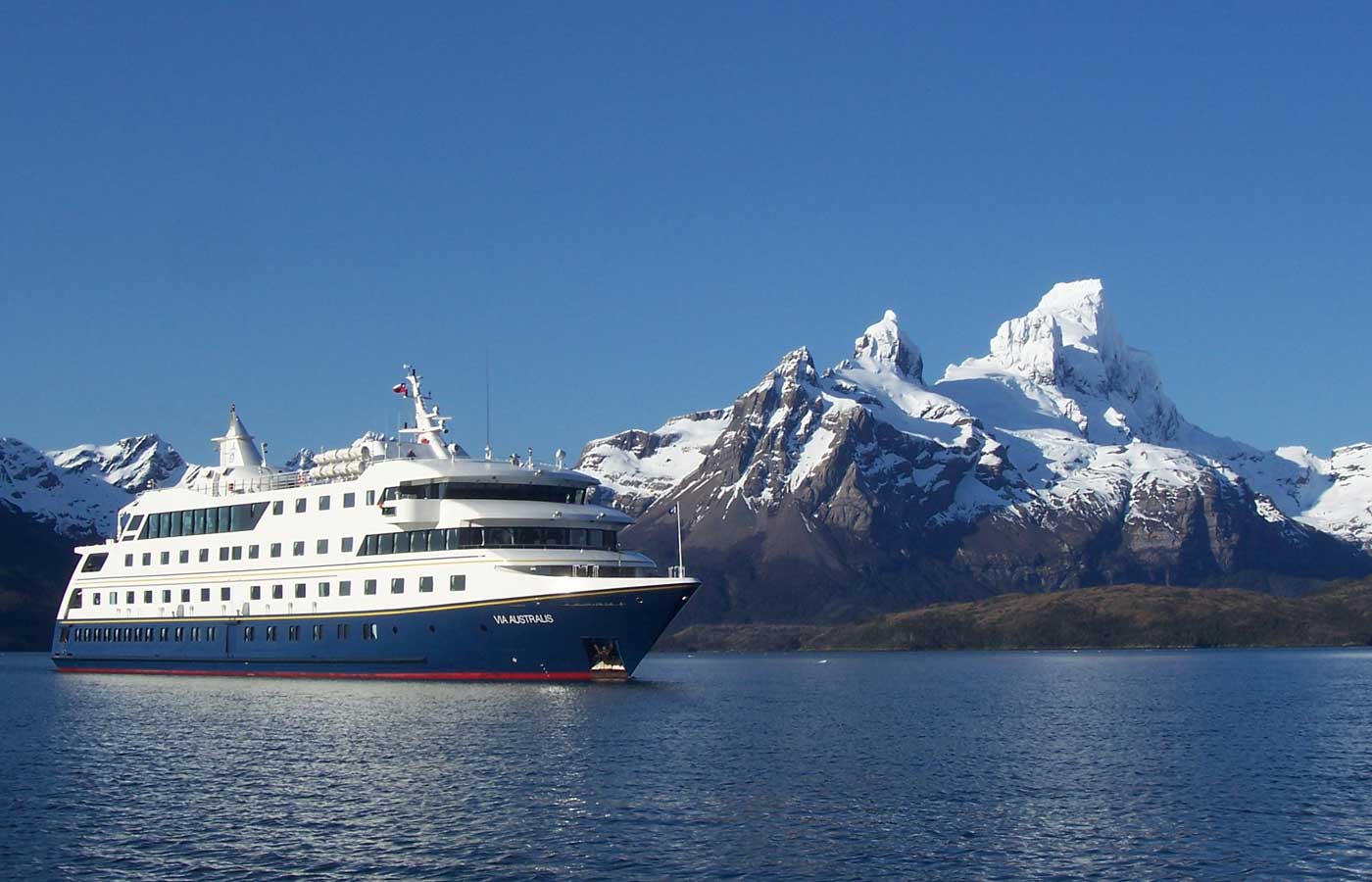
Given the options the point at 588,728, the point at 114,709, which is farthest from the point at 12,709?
the point at 588,728

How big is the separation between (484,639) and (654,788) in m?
39.1

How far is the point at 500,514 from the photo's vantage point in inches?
3676

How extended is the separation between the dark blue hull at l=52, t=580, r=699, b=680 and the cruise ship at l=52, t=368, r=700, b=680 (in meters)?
0.10

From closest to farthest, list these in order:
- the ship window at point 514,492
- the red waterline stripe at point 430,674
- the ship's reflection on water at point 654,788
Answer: the ship's reflection on water at point 654,788
the red waterline stripe at point 430,674
the ship window at point 514,492

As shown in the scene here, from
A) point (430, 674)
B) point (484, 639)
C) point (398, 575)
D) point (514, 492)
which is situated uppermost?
Result: point (514, 492)

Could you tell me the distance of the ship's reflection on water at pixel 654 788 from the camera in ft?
139

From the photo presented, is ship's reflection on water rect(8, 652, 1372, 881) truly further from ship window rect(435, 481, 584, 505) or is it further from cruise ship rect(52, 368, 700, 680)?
ship window rect(435, 481, 584, 505)

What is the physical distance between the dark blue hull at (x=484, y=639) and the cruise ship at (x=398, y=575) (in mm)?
102

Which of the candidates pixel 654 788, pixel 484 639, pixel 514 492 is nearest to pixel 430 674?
pixel 484 639

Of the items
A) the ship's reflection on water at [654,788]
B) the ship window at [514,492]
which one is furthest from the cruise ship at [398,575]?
the ship's reflection on water at [654,788]

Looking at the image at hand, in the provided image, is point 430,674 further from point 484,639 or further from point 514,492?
point 514,492

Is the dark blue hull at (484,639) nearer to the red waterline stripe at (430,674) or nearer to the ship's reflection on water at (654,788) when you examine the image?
the red waterline stripe at (430,674)

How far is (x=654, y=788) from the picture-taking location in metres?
53.5

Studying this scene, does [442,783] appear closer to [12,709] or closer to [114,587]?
[12,709]
